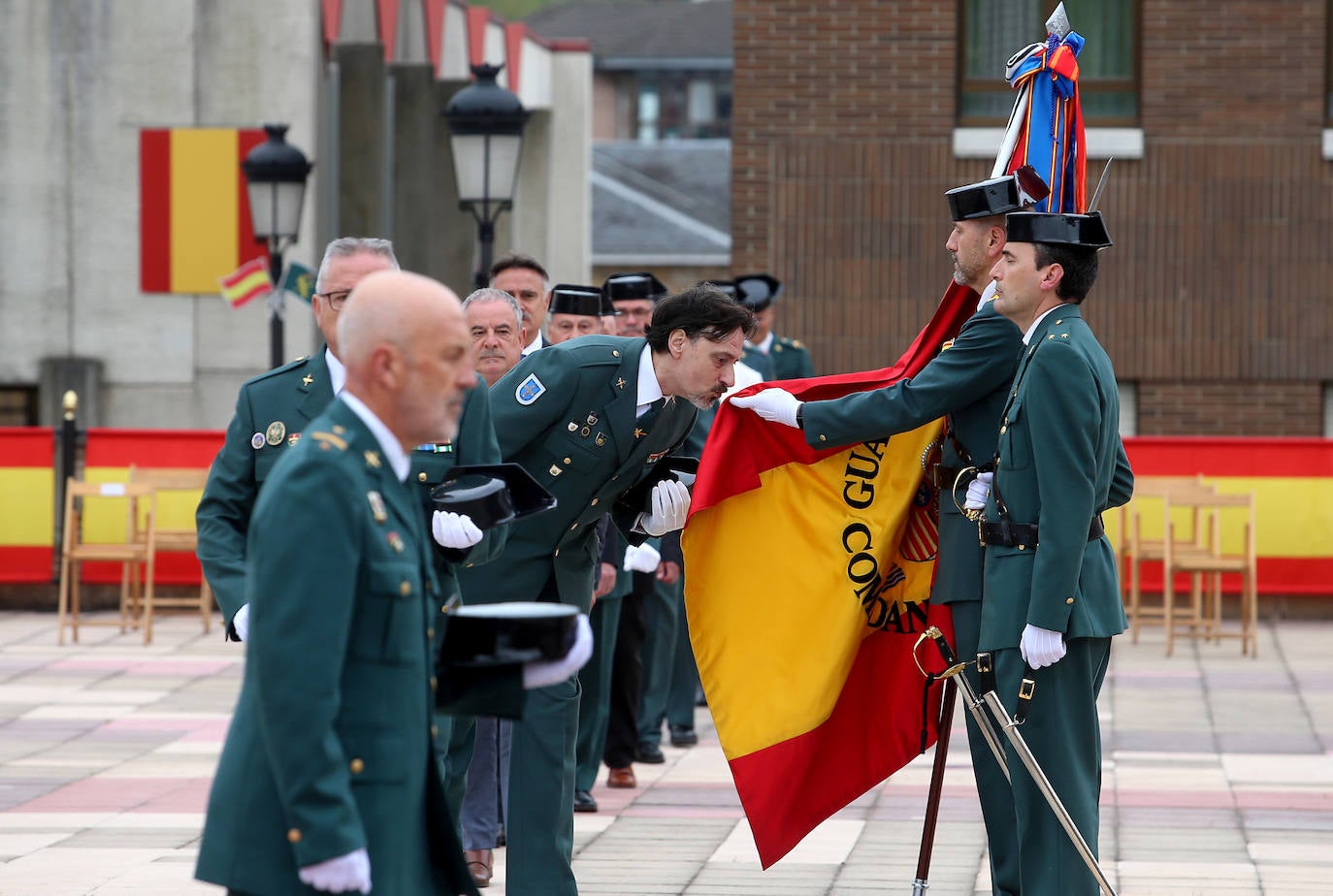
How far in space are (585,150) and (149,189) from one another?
1235 centimetres

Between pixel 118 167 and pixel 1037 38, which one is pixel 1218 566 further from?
pixel 118 167

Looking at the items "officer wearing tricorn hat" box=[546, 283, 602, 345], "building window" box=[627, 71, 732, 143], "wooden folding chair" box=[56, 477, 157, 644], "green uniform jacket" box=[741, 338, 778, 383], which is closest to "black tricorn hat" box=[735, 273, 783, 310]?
"green uniform jacket" box=[741, 338, 778, 383]

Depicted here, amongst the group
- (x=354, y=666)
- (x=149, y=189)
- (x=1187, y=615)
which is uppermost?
(x=149, y=189)

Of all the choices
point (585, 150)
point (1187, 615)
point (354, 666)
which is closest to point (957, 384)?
point (354, 666)

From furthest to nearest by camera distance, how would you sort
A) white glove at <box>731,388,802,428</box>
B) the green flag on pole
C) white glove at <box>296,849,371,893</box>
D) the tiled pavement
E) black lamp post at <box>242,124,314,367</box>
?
black lamp post at <box>242,124,314,367</box>
the green flag on pole
the tiled pavement
white glove at <box>731,388,802,428</box>
white glove at <box>296,849,371,893</box>

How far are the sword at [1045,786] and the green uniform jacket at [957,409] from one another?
1.64 ft

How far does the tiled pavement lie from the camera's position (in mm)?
6727

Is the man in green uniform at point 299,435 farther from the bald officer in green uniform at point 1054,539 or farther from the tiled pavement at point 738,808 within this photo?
the tiled pavement at point 738,808

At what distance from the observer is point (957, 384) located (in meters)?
5.60

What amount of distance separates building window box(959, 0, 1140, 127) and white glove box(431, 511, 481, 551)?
39.9 ft

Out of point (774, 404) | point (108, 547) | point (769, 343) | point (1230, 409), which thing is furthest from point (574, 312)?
point (1230, 409)

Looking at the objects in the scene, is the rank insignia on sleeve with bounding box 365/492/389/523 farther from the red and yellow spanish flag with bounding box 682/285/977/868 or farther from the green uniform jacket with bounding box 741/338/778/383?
the green uniform jacket with bounding box 741/338/778/383

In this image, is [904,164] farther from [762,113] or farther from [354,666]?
[354,666]

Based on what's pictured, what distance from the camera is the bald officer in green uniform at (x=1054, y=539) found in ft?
16.8
